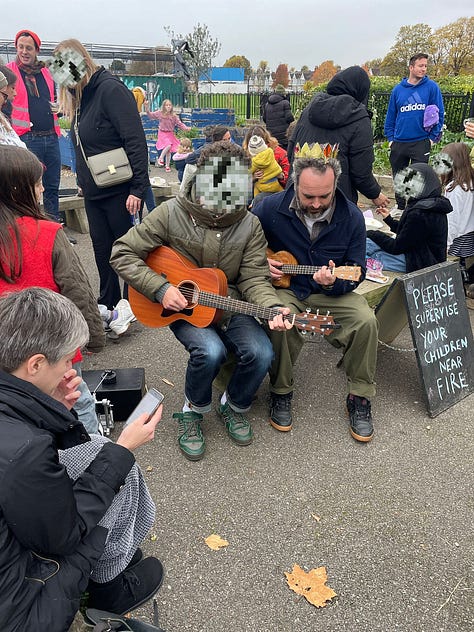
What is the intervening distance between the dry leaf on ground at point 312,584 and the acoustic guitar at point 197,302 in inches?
47.1

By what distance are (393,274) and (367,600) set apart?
258 centimetres

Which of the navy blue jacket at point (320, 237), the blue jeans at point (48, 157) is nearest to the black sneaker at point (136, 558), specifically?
the navy blue jacket at point (320, 237)

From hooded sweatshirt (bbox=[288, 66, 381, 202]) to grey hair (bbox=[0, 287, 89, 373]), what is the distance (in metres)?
3.00

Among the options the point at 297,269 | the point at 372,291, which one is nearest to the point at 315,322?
the point at 297,269

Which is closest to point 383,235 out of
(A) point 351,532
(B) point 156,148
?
(A) point 351,532

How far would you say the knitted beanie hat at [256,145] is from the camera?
5.72 metres

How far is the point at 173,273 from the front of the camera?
2.91 metres

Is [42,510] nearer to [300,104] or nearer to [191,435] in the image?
[191,435]

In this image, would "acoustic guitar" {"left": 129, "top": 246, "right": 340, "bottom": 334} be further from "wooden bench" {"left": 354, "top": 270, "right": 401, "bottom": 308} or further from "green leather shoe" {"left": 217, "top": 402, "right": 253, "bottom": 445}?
"wooden bench" {"left": 354, "top": 270, "right": 401, "bottom": 308}

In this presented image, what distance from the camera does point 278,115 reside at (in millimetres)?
9312

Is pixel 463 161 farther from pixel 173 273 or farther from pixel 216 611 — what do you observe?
pixel 216 611

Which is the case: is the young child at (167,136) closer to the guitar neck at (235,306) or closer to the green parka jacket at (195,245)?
the green parka jacket at (195,245)

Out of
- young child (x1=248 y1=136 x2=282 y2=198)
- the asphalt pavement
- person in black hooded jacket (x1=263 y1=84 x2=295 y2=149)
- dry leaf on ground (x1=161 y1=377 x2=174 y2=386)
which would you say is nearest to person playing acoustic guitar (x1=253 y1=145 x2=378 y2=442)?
the asphalt pavement

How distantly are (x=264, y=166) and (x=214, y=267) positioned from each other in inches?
120
